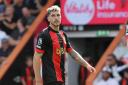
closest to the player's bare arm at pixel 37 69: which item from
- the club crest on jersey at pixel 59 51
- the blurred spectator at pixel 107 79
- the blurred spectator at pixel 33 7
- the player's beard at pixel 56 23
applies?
the club crest on jersey at pixel 59 51

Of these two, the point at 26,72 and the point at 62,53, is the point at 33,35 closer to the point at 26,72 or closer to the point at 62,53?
the point at 26,72

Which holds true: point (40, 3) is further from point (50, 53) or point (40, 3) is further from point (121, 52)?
point (50, 53)

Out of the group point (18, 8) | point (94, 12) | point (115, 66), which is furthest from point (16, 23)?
point (115, 66)

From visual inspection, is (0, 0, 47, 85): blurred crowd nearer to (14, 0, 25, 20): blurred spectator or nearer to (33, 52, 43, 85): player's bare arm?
(14, 0, 25, 20): blurred spectator

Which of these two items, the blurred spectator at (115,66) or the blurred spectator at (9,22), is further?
the blurred spectator at (9,22)

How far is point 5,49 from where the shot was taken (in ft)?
Result: 49.6

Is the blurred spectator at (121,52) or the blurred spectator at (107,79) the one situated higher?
the blurred spectator at (121,52)

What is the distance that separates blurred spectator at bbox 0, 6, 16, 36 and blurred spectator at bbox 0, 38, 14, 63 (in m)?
0.44

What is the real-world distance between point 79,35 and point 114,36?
93 centimetres

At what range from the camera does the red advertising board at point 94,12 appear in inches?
548

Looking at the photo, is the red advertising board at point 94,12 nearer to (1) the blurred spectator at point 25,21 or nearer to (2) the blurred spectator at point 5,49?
(1) the blurred spectator at point 25,21

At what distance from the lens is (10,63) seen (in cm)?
1498

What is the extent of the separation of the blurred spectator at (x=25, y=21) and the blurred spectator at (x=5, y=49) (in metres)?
0.48

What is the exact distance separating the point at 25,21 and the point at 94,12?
6.60 feet
